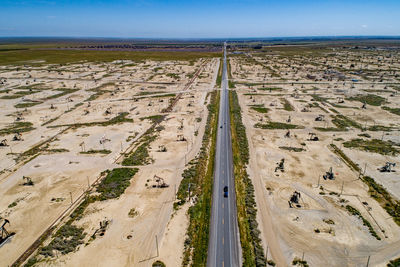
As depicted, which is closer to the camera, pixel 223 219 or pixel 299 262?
pixel 299 262

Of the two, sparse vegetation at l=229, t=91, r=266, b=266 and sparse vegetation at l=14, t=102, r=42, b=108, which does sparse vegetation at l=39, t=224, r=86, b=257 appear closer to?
sparse vegetation at l=229, t=91, r=266, b=266

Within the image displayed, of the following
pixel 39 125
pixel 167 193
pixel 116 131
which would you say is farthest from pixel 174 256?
pixel 39 125

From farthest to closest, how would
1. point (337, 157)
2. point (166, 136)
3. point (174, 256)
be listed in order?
1. point (166, 136)
2. point (337, 157)
3. point (174, 256)

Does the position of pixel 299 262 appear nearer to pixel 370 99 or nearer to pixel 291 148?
pixel 291 148

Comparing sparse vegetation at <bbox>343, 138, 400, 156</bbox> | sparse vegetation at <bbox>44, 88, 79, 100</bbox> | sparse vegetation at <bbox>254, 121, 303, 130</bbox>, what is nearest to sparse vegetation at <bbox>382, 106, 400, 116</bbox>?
sparse vegetation at <bbox>343, 138, 400, 156</bbox>

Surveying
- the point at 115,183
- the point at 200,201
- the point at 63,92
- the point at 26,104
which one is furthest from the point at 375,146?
the point at 63,92

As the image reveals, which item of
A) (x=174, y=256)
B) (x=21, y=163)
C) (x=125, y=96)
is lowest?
(x=174, y=256)

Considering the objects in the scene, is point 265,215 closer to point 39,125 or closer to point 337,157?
point 337,157

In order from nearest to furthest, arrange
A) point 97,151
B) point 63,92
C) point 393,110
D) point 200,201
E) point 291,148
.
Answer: point 200,201 < point 97,151 < point 291,148 < point 393,110 < point 63,92
